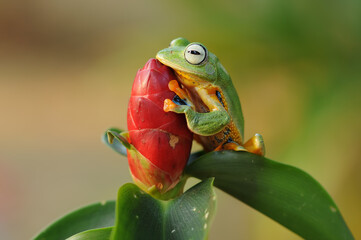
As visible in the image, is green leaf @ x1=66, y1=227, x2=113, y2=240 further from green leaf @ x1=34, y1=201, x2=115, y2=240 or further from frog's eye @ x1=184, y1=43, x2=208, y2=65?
frog's eye @ x1=184, y1=43, x2=208, y2=65

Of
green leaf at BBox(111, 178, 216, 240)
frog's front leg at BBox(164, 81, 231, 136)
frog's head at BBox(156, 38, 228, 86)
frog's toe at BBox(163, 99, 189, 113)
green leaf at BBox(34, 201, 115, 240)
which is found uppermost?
frog's head at BBox(156, 38, 228, 86)

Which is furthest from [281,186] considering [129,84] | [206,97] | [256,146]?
[129,84]

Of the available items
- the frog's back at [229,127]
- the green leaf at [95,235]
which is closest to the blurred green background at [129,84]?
the frog's back at [229,127]

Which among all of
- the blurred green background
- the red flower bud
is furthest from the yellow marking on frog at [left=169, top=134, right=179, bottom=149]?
the blurred green background

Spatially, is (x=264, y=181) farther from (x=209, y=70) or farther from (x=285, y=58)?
(x=285, y=58)

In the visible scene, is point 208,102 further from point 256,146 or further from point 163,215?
point 163,215
